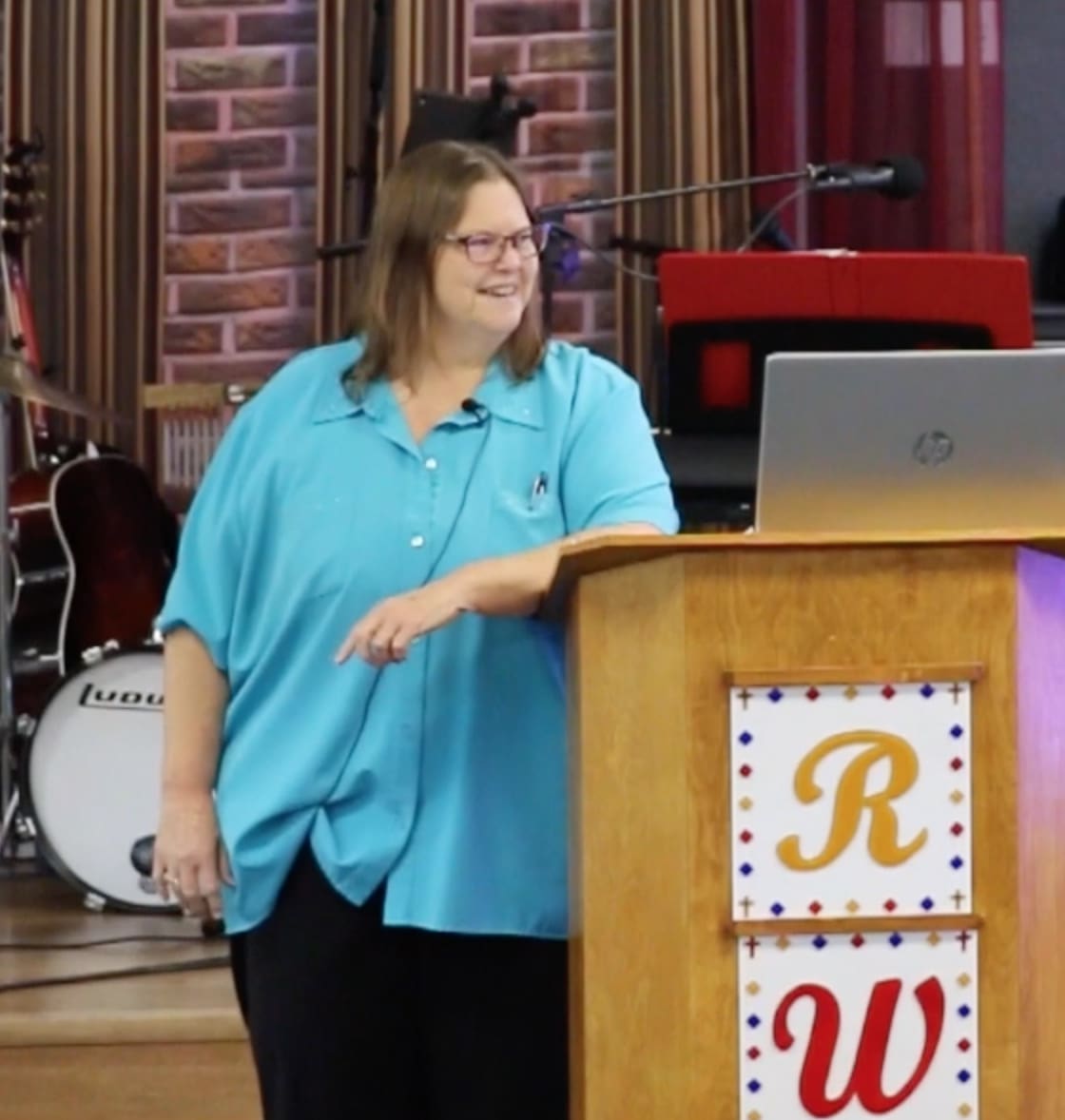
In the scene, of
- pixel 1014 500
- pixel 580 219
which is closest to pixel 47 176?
pixel 580 219

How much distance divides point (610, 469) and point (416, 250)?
26 cm

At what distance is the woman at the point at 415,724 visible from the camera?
1866 millimetres

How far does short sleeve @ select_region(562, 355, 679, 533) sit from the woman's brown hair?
0.07 meters

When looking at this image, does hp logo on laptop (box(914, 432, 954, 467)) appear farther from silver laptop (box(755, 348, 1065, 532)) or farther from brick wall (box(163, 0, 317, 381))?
brick wall (box(163, 0, 317, 381))

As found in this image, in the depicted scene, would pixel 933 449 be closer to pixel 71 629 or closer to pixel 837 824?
pixel 837 824

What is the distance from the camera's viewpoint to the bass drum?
354 cm

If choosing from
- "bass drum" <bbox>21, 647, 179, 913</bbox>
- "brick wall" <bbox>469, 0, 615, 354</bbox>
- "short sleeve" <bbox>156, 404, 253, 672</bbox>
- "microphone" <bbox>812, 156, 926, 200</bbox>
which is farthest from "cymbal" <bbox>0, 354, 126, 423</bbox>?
"short sleeve" <bbox>156, 404, 253, 672</bbox>

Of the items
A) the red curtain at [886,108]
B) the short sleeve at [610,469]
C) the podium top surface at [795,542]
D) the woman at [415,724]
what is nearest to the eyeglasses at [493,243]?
the woman at [415,724]

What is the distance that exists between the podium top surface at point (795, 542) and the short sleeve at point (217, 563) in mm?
436

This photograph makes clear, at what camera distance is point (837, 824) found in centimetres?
163

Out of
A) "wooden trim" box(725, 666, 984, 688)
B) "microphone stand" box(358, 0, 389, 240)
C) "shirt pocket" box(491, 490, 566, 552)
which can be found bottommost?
"wooden trim" box(725, 666, 984, 688)

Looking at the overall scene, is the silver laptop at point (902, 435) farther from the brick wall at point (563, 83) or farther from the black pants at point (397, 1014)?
the brick wall at point (563, 83)

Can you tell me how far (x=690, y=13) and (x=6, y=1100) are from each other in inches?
94.0

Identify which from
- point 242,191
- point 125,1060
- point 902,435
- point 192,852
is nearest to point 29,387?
point 242,191
